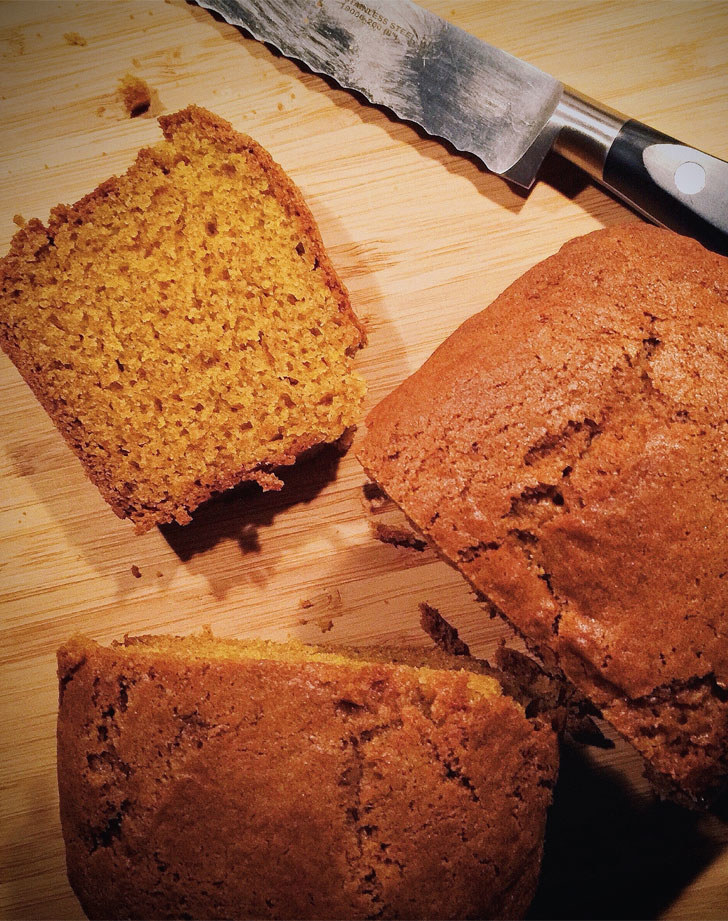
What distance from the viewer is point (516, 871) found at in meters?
1.77

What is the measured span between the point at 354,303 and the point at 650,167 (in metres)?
1.16

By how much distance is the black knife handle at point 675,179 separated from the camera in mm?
2148

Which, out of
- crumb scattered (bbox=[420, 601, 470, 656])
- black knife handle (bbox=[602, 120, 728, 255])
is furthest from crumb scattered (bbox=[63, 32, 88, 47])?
crumb scattered (bbox=[420, 601, 470, 656])

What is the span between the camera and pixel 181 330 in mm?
2146

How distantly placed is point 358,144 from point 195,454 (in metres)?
1.41

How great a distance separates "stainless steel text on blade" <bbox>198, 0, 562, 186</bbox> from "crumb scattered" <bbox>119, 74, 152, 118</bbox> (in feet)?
1.54

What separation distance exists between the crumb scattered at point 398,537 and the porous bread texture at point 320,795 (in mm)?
664

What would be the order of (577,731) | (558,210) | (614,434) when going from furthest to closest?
(558,210)
(577,731)
(614,434)

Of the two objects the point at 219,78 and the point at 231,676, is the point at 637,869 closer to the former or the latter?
the point at 231,676

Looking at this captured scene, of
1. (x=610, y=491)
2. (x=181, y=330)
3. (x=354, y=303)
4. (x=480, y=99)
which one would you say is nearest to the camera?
(x=610, y=491)

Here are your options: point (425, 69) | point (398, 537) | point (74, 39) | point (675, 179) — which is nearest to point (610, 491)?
point (398, 537)

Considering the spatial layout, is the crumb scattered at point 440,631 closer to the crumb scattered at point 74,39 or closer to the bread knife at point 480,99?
the bread knife at point 480,99

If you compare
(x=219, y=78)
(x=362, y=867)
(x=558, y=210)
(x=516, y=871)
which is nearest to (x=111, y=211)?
(x=219, y=78)

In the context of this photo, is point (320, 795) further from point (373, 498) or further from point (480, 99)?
point (480, 99)
